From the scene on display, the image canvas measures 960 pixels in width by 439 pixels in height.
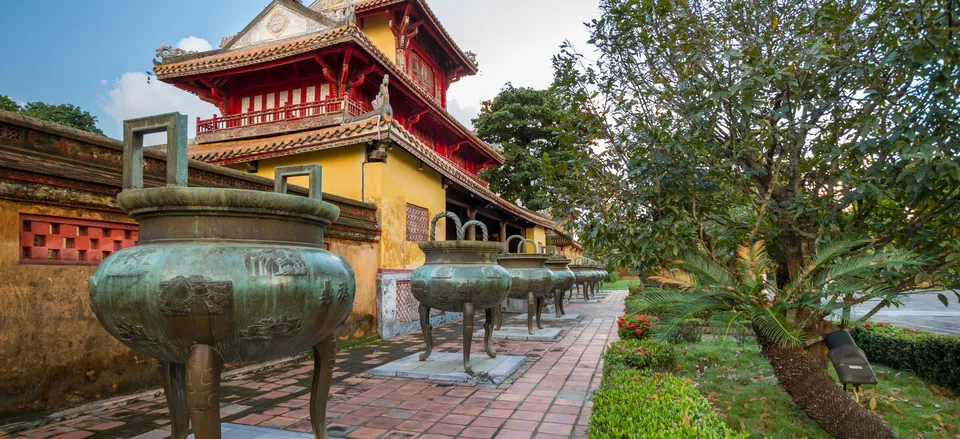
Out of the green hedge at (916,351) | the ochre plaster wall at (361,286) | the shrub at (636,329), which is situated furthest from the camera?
the ochre plaster wall at (361,286)

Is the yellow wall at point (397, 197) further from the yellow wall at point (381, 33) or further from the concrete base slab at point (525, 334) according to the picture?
the yellow wall at point (381, 33)

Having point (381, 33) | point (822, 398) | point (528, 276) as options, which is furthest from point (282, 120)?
point (822, 398)

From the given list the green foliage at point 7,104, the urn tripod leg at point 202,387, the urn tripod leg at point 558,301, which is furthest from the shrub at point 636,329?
the green foliage at point 7,104

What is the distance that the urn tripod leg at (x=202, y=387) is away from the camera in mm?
2072

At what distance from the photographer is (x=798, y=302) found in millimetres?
3416

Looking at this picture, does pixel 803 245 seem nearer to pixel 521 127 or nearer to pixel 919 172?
pixel 919 172

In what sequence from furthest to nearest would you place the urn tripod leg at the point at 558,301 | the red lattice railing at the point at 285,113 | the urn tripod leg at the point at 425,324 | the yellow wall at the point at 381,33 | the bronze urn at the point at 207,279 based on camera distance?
the yellow wall at the point at 381,33, the urn tripod leg at the point at 558,301, the red lattice railing at the point at 285,113, the urn tripod leg at the point at 425,324, the bronze urn at the point at 207,279

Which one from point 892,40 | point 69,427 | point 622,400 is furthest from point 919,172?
point 69,427

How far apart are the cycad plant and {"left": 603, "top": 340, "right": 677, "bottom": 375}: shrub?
0.87 metres

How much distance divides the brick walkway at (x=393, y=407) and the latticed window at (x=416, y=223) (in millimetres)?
4085

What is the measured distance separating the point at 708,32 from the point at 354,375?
4.83 meters

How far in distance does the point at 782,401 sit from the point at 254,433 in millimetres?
4220

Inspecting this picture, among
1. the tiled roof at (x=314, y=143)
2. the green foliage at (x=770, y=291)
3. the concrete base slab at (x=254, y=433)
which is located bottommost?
the concrete base slab at (x=254, y=433)

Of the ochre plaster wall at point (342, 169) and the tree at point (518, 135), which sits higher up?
the tree at point (518, 135)
